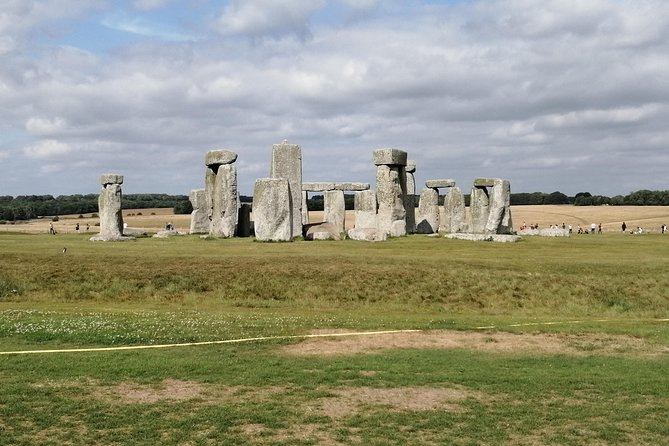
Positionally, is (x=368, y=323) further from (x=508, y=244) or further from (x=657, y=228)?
(x=657, y=228)

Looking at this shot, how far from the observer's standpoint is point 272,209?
33688mm

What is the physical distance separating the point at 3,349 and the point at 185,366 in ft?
13.5

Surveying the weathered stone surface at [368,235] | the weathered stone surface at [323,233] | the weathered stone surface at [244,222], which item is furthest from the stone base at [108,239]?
the weathered stone surface at [368,235]

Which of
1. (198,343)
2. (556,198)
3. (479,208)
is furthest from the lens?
(556,198)

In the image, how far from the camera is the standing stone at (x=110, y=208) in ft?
123

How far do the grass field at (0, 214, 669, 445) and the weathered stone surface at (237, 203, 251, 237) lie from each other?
754 cm

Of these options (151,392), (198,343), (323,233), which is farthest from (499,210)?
(151,392)

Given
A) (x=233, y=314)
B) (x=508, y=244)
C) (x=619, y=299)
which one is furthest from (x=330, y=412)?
(x=508, y=244)

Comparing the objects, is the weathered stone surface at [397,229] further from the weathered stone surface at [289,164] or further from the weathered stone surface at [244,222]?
the weathered stone surface at [244,222]

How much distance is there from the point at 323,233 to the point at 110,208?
450 inches

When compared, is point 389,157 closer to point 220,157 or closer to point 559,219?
point 220,157

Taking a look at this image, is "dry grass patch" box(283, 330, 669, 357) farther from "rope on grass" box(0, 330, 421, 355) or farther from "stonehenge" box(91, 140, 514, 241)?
"stonehenge" box(91, 140, 514, 241)

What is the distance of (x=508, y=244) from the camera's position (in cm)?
3450

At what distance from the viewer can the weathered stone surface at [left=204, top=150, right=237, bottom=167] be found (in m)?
38.2
